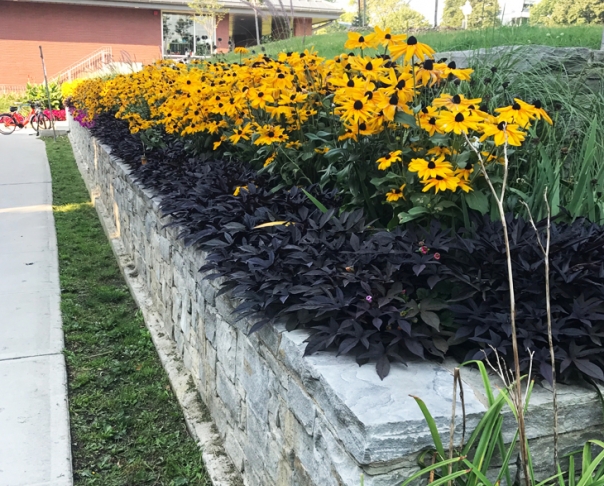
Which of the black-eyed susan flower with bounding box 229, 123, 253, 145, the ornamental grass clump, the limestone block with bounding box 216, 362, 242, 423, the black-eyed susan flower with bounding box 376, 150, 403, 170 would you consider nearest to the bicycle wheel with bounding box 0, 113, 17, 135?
the black-eyed susan flower with bounding box 229, 123, 253, 145

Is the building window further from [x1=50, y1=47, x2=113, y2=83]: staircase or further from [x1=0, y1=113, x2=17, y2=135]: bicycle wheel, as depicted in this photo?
[x1=0, y1=113, x2=17, y2=135]: bicycle wheel

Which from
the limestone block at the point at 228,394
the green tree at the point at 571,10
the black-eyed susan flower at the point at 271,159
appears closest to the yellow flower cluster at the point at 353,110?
the black-eyed susan flower at the point at 271,159

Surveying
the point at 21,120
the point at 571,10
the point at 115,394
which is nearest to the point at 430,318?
the point at 115,394

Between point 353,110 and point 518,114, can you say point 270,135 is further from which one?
point 518,114

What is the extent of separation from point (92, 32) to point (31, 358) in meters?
22.8

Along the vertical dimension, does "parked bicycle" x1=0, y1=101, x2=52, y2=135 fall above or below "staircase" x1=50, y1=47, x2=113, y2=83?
below

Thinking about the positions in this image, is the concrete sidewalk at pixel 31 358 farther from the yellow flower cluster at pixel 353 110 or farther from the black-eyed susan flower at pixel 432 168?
the black-eyed susan flower at pixel 432 168

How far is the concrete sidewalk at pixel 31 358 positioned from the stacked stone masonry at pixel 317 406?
0.82 meters

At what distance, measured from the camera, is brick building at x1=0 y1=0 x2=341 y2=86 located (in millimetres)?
22781

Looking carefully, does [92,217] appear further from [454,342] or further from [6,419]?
[454,342]

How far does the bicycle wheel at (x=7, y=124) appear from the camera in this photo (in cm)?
1673

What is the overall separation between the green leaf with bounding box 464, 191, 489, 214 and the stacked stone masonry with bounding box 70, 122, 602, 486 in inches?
28.3

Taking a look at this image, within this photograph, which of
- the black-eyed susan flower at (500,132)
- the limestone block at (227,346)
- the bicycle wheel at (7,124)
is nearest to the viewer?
the black-eyed susan flower at (500,132)

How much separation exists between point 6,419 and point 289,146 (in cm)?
214
